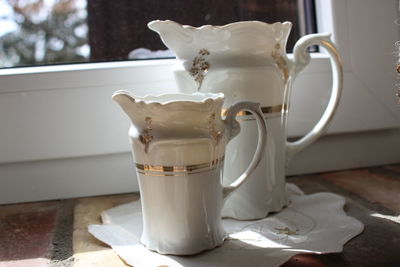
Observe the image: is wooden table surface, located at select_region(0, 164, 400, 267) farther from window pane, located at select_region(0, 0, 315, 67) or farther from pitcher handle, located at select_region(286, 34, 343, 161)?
window pane, located at select_region(0, 0, 315, 67)

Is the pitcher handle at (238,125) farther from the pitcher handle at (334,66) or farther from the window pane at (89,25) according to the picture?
the window pane at (89,25)

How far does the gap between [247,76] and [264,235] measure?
0.53ft

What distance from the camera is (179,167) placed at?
0.39 m

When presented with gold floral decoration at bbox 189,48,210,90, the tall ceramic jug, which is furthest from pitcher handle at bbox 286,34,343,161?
gold floral decoration at bbox 189,48,210,90

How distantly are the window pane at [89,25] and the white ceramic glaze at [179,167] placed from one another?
268 mm

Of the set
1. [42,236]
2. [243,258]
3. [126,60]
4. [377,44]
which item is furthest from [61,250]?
[377,44]

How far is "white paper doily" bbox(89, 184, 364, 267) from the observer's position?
381mm

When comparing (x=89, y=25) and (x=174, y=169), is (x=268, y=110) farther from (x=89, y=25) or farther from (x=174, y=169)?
(x=89, y=25)

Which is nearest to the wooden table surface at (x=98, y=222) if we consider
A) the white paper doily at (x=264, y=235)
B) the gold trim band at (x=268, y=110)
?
the white paper doily at (x=264, y=235)

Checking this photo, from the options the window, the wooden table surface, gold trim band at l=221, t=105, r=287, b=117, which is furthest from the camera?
the window

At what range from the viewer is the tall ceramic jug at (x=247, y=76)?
47 cm

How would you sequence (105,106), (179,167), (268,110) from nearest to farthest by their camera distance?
(179,167)
(268,110)
(105,106)

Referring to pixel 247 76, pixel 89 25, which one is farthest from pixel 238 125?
pixel 89 25

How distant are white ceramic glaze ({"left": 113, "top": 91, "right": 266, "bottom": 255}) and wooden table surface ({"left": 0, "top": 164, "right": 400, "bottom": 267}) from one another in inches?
2.1
